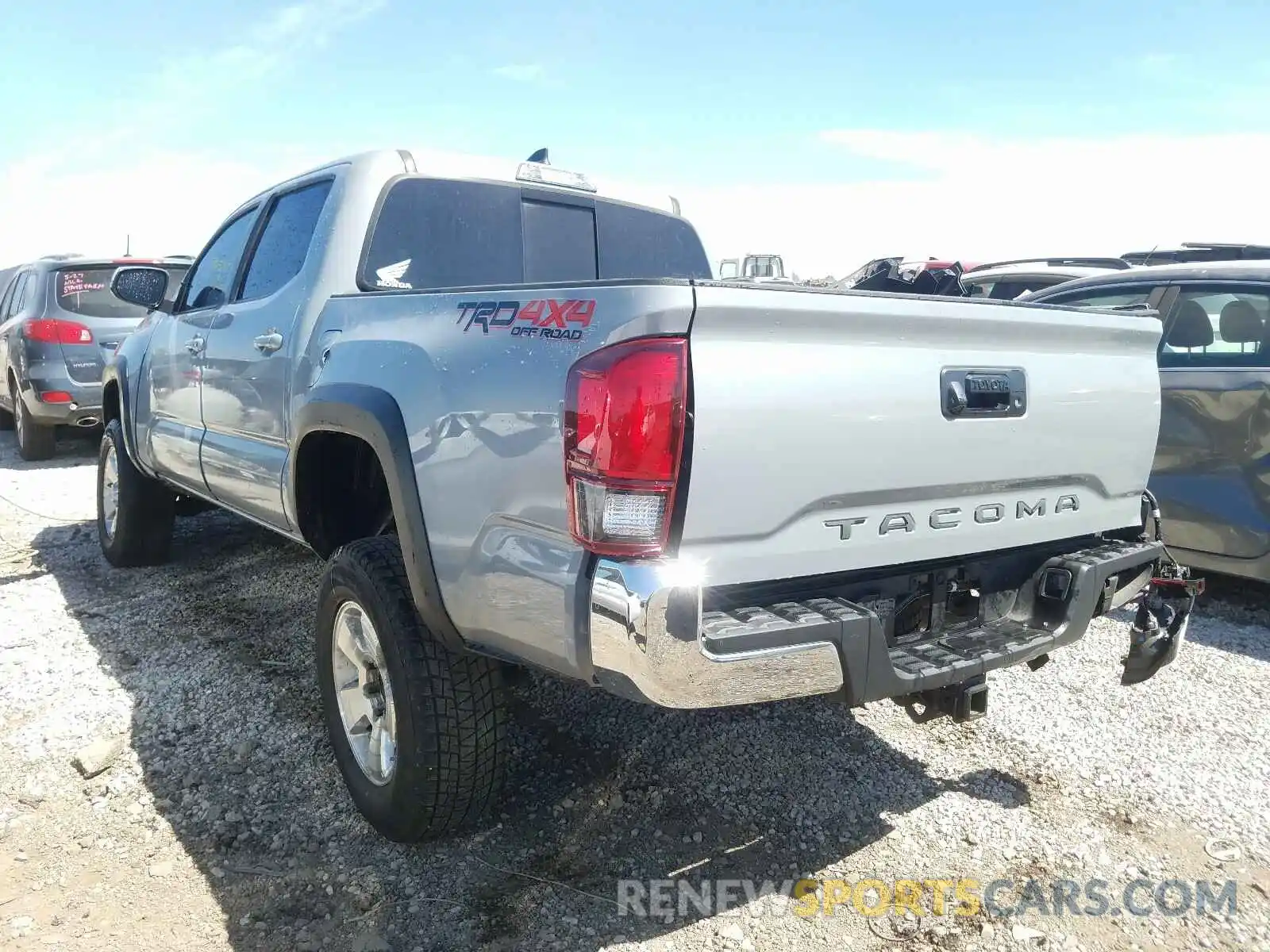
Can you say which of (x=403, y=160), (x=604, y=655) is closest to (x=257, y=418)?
(x=403, y=160)

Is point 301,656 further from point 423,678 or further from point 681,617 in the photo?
point 681,617

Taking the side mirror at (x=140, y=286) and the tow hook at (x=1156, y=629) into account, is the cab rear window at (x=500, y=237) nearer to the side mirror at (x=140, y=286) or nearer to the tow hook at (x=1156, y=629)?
the tow hook at (x=1156, y=629)

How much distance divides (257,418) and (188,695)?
1.12 meters

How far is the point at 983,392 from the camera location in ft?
7.89

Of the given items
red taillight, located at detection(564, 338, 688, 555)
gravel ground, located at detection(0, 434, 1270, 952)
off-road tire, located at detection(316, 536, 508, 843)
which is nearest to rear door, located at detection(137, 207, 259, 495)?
gravel ground, located at detection(0, 434, 1270, 952)

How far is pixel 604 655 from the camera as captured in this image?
1.97 meters

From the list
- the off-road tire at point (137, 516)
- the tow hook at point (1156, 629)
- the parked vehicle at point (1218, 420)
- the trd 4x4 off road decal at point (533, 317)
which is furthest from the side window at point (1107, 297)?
the off-road tire at point (137, 516)

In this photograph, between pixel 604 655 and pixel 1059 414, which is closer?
pixel 604 655

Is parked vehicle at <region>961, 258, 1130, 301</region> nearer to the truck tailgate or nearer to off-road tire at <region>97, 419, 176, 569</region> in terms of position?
the truck tailgate

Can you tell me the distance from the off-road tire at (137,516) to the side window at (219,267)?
1042 mm

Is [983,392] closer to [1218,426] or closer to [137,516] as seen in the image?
[1218,426]

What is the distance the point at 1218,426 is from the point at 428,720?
375 cm

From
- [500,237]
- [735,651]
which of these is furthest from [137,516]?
[735,651]

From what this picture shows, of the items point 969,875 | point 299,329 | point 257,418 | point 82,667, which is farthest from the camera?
point 82,667
